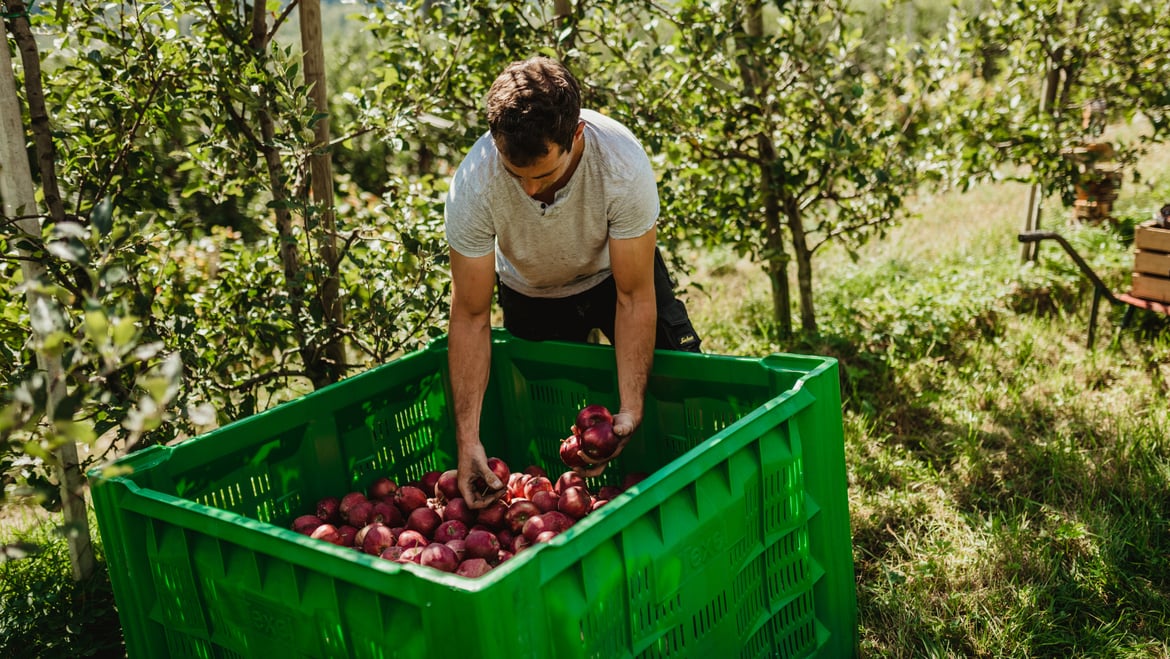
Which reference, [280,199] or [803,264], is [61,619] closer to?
[280,199]

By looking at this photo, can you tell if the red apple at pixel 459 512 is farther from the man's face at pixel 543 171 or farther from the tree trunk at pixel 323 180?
the tree trunk at pixel 323 180

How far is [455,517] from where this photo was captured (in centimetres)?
242

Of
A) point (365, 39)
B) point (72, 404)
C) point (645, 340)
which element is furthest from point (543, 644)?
point (365, 39)

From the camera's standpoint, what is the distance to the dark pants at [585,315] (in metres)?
2.69

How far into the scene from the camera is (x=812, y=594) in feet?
6.96

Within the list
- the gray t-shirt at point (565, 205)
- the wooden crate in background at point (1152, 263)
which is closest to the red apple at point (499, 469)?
the gray t-shirt at point (565, 205)

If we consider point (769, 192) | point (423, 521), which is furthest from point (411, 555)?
point (769, 192)

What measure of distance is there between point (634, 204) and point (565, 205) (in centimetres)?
20

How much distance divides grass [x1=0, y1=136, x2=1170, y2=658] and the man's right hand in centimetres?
102

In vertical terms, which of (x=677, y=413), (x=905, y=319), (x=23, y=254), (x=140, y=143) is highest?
(x=140, y=143)

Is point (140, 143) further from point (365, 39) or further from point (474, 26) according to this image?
point (365, 39)

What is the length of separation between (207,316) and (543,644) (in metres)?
2.14

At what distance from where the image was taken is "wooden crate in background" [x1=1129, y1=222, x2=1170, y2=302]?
12.6 ft

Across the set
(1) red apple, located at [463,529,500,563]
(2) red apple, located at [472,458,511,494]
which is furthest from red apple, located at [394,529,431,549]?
(2) red apple, located at [472,458,511,494]
